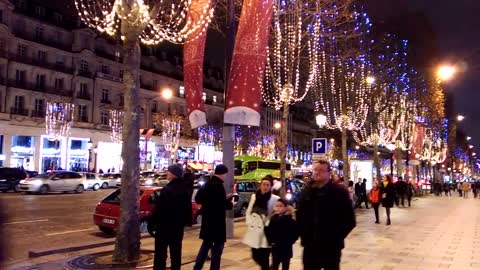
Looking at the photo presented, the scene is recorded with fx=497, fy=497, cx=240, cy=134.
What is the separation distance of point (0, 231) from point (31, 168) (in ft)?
179

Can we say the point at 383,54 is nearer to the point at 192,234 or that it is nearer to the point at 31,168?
the point at 192,234

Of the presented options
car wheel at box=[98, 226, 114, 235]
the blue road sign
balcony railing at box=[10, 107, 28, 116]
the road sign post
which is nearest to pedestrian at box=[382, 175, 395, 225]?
the road sign post

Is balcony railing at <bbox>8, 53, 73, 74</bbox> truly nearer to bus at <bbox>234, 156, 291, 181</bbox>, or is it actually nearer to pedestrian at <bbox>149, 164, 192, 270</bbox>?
bus at <bbox>234, 156, 291, 181</bbox>

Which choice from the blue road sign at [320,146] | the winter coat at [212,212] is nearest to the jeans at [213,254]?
the winter coat at [212,212]

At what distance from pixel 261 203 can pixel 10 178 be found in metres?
31.2

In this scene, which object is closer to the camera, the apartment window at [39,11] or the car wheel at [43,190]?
the car wheel at [43,190]

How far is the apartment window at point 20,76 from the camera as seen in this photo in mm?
51175

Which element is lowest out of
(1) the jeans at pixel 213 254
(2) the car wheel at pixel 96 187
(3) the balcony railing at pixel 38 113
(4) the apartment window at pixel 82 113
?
(2) the car wheel at pixel 96 187

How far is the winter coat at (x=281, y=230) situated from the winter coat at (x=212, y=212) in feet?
2.75

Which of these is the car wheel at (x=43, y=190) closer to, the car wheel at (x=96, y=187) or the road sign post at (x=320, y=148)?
the car wheel at (x=96, y=187)

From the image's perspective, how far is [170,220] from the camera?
7.29m

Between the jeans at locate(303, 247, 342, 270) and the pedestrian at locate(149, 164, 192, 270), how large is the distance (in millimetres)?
2347

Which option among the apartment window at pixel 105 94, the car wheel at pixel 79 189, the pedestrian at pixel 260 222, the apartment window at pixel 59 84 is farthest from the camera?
the apartment window at pixel 105 94

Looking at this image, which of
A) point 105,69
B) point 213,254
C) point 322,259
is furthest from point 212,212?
point 105,69
